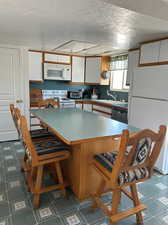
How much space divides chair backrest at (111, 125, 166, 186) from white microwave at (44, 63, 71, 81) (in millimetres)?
3529

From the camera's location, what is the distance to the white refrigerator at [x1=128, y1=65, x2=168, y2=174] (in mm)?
2445

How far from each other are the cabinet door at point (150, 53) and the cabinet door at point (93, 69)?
1.86 meters

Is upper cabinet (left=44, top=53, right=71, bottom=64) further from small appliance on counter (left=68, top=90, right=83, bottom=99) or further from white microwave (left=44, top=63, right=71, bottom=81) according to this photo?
small appliance on counter (left=68, top=90, right=83, bottom=99)

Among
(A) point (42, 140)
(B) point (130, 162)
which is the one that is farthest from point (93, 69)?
(B) point (130, 162)

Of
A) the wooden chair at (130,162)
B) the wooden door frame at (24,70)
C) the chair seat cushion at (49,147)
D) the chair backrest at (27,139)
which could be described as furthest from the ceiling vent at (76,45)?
the wooden chair at (130,162)

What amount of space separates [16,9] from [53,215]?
211cm

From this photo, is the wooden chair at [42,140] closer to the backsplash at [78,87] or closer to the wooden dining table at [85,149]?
the wooden dining table at [85,149]

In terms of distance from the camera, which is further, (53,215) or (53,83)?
(53,83)

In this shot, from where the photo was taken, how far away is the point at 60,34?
8.42 feet

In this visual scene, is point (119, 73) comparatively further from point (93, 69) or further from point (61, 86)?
point (61, 86)

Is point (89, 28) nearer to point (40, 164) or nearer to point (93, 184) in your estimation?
point (40, 164)

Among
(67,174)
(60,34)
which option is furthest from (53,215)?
(60,34)

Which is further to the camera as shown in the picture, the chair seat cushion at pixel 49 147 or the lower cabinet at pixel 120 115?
the lower cabinet at pixel 120 115

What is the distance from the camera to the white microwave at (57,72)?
14.2 feet
